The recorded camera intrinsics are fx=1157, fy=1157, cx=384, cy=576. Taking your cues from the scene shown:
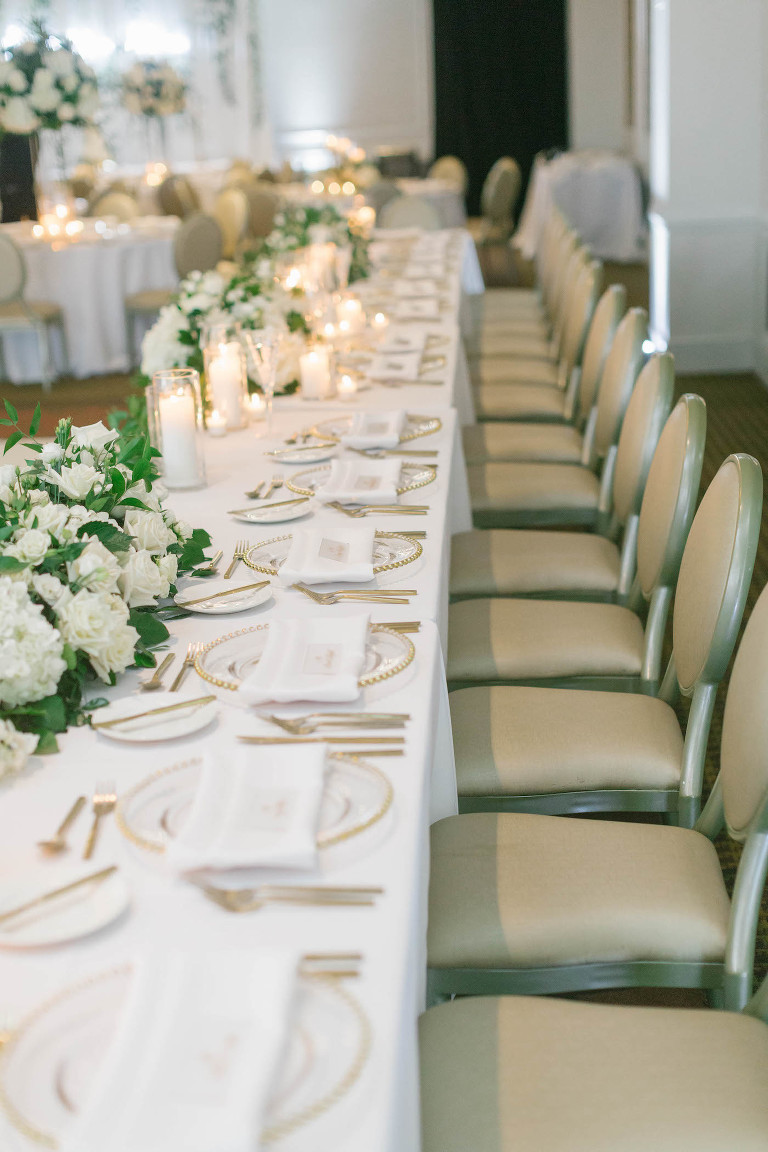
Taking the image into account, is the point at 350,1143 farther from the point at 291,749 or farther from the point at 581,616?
the point at 581,616

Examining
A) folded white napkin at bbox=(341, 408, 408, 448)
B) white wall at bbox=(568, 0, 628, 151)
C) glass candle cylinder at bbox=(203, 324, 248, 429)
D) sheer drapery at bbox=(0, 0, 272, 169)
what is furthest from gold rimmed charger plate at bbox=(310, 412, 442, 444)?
sheer drapery at bbox=(0, 0, 272, 169)

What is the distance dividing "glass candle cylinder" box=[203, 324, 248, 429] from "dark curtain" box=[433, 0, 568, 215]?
513 inches

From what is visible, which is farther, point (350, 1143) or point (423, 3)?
point (423, 3)

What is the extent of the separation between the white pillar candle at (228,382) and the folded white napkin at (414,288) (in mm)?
2114

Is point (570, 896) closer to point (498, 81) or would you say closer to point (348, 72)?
point (348, 72)

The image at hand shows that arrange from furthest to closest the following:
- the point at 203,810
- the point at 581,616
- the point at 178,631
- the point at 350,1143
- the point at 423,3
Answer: the point at 423,3 → the point at 581,616 → the point at 178,631 → the point at 203,810 → the point at 350,1143

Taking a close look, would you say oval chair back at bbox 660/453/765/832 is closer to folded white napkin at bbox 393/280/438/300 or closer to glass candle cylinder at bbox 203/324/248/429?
glass candle cylinder at bbox 203/324/248/429

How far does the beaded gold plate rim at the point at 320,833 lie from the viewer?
1.14 m

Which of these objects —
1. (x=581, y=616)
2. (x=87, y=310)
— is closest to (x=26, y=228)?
(x=87, y=310)

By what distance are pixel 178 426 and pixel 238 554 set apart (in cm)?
45

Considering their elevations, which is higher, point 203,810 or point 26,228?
point 26,228

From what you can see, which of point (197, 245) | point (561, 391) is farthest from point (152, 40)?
point (561, 391)

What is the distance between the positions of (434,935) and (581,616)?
3.48 feet

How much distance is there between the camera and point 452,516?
2.92m
